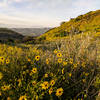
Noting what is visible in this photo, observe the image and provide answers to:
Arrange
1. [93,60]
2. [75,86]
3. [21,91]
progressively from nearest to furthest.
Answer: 1. [21,91]
2. [75,86]
3. [93,60]

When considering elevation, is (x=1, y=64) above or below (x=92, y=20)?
below

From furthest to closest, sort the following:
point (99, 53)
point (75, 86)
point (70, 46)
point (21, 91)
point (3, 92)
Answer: point (99, 53) → point (70, 46) → point (75, 86) → point (21, 91) → point (3, 92)

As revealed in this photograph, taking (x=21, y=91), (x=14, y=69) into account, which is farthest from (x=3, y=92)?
(x=14, y=69)

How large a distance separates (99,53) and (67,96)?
249 cm

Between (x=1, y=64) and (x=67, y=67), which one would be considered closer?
(x=1, y=64)

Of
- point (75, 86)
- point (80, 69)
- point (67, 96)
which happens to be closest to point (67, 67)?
point (80, 69)

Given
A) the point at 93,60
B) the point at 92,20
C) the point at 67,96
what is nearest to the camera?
the point at 67,96

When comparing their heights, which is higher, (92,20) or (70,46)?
(92,20)

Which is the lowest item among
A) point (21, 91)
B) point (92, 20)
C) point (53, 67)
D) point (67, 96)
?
point (67, 96)

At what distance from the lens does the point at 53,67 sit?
8.16ft

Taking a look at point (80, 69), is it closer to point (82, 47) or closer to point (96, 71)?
point (96, 71)

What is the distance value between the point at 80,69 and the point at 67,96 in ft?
2.80

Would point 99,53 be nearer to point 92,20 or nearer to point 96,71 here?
point 96,71

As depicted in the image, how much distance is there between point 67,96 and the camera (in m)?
1.92
